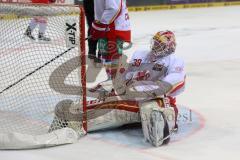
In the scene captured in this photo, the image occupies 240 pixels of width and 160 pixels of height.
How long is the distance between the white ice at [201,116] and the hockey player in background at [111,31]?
597 millimetres

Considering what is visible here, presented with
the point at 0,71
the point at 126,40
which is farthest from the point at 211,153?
the point at 0,71

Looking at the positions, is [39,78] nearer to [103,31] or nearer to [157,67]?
[103,31]

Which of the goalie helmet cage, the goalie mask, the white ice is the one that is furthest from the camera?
the goalie mask

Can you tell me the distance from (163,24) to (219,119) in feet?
19.7

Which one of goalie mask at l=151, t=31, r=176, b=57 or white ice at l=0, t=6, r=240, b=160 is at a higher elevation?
goalie mask at l=151, t=31, r=176, b=57

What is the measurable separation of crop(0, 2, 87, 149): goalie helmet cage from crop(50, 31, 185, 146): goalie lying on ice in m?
0.10

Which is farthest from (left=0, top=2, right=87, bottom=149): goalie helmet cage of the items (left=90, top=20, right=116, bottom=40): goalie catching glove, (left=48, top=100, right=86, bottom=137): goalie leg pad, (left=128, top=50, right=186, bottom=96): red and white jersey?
(left=128, top=50, right=186, bottom=96): red and white jersey

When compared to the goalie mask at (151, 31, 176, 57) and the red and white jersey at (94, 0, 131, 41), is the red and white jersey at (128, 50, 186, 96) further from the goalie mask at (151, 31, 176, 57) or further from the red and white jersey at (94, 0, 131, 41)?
the red and white jersey at (94, 0, 131, 41)

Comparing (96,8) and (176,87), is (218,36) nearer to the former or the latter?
(96,8)

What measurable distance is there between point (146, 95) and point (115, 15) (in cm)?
127

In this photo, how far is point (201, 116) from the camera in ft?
13.8

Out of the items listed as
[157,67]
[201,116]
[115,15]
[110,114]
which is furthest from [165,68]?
[115,15]

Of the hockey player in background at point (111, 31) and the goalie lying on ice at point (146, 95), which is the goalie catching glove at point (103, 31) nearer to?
the hockey player in background at point (111, 31)

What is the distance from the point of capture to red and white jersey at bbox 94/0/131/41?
189 inches
